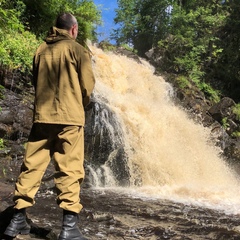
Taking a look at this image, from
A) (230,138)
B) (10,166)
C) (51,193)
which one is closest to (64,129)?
(51,193)

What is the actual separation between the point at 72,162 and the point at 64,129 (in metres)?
0.29

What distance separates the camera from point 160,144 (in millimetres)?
12219

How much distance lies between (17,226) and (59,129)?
0.88m

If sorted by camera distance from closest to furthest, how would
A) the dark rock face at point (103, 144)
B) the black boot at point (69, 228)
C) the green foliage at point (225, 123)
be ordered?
1. the black boot at point (69, 228)
2. the dark rock face at point (103, 144)
3. the green foliage at point (225, 123)

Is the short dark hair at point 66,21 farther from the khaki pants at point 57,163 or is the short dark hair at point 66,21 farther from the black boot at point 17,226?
the black boot at point 17,226

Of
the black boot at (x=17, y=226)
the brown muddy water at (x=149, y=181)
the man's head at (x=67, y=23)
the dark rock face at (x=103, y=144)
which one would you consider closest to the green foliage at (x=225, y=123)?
the brown muddy water at (x=149, y=181)

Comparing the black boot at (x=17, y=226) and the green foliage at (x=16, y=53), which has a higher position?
the green foliage at (x=16, y=53)

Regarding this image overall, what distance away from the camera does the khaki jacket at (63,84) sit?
2.92 metres

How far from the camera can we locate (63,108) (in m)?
2.91

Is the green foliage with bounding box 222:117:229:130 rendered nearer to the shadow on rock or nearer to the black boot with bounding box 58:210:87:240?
the shadow on rock

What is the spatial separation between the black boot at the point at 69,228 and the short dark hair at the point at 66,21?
1683 mm

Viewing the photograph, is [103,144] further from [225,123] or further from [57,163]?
[225,123]

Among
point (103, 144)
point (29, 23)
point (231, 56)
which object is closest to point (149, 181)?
point (103, 144)

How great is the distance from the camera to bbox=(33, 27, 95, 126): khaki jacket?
2924 mm
